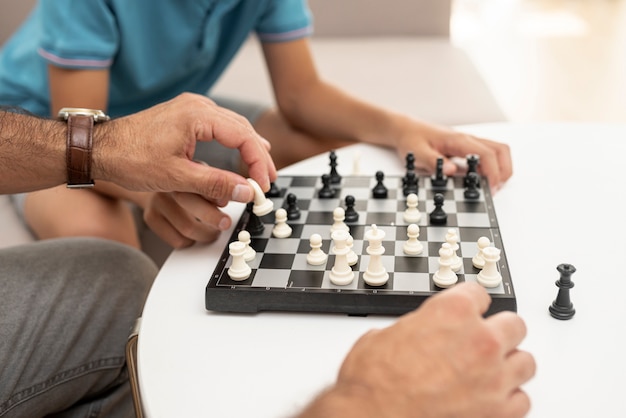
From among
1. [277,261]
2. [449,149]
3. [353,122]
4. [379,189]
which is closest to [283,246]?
[277,261]

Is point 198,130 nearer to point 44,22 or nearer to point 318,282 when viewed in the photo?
point 318,282

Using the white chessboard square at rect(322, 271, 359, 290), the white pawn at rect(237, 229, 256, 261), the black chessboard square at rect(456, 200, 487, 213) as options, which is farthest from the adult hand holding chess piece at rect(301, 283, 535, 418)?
the black chessboard square at rect(456, 200, 487, 213)

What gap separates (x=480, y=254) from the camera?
97cm

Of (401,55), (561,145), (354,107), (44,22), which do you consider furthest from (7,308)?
(401,55)

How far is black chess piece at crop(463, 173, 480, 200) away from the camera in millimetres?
1195

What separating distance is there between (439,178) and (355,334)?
484 mm

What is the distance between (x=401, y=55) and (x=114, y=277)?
1886 millimetres

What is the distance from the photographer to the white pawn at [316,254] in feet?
3.23

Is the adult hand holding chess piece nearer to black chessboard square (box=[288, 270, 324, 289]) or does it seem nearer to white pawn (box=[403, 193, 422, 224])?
black chessboard square (box=[288, 270, 324, 289])

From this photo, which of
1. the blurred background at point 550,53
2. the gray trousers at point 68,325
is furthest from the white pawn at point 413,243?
the blurred background at point 550,53

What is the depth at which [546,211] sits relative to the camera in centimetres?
121

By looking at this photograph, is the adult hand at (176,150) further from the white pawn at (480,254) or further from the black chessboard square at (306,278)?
the white pawn at (480,254)

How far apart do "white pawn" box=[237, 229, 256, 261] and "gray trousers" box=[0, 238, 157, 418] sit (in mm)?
326

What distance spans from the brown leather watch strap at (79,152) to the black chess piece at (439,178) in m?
0.63
